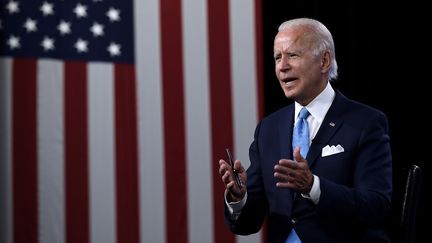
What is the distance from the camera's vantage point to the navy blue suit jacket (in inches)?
58.4

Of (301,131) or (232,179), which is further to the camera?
(301,131)

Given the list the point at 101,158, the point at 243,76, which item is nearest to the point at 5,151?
the point at 101,158

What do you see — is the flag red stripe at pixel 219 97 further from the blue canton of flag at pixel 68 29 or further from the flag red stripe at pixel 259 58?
the blue canton of flag at pixel 68 29

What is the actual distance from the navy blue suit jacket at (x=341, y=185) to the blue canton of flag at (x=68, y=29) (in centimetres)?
144

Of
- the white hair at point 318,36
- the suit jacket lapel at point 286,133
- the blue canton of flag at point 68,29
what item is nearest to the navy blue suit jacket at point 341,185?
the suit jacket lapel at point 286,133

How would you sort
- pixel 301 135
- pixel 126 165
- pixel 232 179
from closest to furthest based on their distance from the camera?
pixel 232 179 < pixel 301 135 < pixel 126 165

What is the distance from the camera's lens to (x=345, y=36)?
3.00m

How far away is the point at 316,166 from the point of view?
1610 mm

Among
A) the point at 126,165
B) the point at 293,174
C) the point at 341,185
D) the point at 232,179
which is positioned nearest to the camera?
the point at 293,174

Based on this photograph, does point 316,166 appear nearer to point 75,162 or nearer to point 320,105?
point 320,105

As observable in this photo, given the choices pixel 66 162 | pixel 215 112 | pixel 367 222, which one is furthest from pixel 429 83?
pixel 66 162

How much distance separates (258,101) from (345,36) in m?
0.55

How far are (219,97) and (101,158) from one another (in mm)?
664

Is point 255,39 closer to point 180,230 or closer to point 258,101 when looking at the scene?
point 258,101
